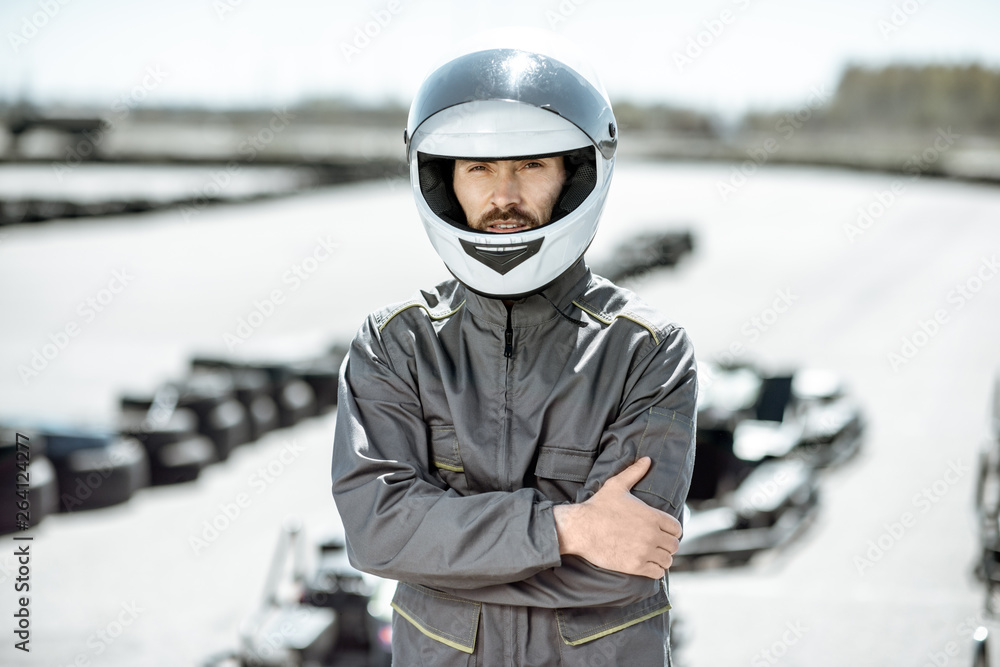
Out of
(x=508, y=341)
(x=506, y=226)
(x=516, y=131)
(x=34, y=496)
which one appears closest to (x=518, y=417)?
(x=508, y=341)

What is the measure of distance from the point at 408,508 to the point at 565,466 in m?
0.29

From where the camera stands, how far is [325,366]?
730 centimetres

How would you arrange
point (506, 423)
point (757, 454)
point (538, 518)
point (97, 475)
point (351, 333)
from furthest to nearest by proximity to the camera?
1. point (351, 333)
2. point (757, 454)
3. point (97, 475)
4. point (506, 423)
5. point (538, 518)

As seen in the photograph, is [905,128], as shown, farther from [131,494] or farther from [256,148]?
[131,494]

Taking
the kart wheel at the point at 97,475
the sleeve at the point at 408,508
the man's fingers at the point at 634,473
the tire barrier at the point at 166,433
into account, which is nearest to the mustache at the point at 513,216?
the sleeve at the point at 408,508

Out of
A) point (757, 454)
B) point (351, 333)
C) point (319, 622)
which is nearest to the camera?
point (319, 622)

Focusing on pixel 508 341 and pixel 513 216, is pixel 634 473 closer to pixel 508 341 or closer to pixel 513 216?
pixel 508 341

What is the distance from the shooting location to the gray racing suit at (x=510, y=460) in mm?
1608

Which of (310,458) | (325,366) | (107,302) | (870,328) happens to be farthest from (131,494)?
(870,328)

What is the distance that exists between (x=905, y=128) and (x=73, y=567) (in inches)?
3317

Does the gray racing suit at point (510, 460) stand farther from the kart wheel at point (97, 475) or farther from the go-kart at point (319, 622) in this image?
the kart wheel at point (97, 475)

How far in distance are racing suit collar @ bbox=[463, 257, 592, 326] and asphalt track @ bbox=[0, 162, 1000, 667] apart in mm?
2362

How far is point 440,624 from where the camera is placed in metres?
1.68

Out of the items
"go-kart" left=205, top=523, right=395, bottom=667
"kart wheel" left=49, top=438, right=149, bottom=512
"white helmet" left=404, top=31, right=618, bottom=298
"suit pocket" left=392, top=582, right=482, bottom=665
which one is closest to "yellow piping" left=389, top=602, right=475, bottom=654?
"suit pocket" left=392, top=582, right=482, bottom=665
